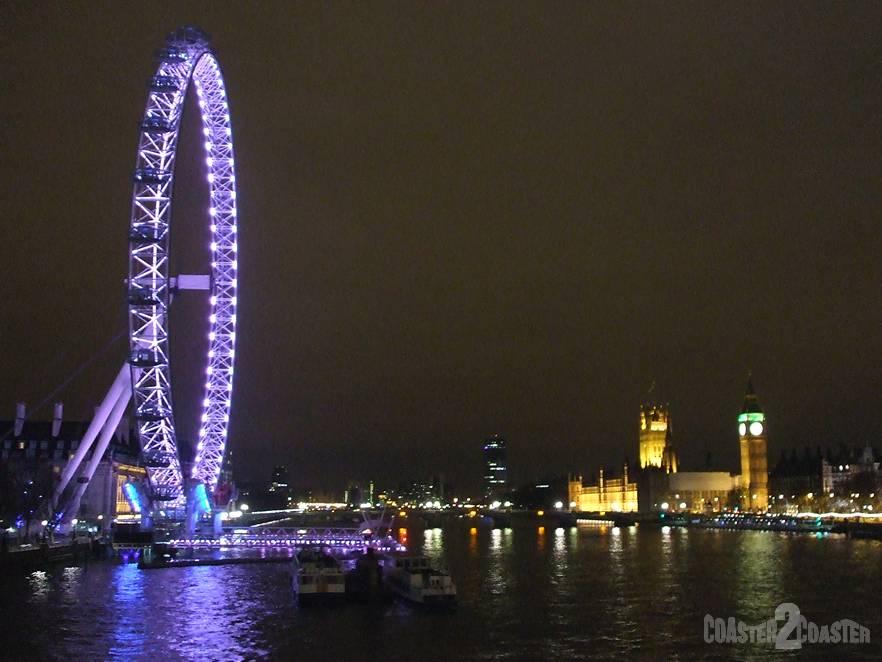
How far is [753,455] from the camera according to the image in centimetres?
18938

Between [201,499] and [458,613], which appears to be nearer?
[458,613]

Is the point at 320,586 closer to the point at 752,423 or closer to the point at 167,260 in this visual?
the point at 167,260

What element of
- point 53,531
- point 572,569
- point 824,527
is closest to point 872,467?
point 824,527

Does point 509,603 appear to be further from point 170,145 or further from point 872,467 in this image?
point 872,467

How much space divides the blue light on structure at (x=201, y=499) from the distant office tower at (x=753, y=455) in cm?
13008

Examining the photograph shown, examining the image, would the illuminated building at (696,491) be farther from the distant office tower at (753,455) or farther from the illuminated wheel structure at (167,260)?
the illuminated wheel structure at (167,260)

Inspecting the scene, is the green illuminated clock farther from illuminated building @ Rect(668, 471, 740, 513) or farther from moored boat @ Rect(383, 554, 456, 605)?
moored boat @ Rect(383, 554, 456, 605)

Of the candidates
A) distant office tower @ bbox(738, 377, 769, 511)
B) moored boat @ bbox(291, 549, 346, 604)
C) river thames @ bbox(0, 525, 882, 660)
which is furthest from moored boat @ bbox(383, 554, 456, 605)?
distant office tower @ bbox(738, 377, 769, 511)

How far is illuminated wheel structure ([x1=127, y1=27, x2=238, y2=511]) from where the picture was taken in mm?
55031

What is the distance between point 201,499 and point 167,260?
17.1 m

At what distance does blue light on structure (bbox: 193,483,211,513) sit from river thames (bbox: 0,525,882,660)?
9.66 m

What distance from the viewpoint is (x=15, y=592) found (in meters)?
44.5

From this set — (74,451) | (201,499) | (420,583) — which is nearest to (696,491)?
(74,451)

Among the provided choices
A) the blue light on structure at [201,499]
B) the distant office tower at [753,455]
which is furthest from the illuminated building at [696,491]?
the blue light on structure at [201,499]
